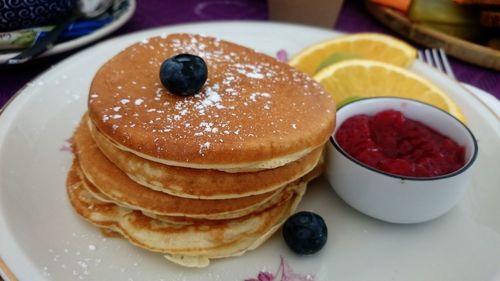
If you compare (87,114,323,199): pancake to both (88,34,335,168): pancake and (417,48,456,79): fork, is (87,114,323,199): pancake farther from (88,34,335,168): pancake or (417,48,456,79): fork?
(417,48,456,79): fork

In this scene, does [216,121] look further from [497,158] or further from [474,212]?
[497,158]

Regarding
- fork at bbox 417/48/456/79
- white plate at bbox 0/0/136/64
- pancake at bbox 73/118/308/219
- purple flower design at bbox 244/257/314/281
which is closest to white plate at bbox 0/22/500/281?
purple flower design at bbox 244/257/314/281

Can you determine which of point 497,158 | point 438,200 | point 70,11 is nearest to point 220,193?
point 438,200

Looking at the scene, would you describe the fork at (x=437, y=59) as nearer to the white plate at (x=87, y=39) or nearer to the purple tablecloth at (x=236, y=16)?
the purple tablecloth at (x=236, y=16)

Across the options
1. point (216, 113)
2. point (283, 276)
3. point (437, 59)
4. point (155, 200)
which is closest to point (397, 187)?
point (283, 276)

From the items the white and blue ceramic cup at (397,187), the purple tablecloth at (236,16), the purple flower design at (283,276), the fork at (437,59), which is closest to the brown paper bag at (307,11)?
the purple tablecloth at (236,16)

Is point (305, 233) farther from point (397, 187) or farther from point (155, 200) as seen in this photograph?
point (155, 200)
